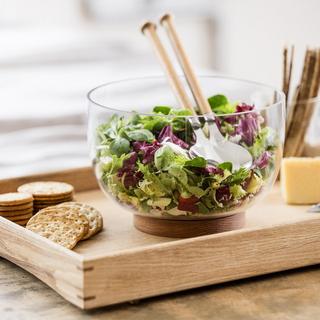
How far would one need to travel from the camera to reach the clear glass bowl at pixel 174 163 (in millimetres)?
1480

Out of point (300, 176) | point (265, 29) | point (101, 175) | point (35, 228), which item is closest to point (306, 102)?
point (300, 176)

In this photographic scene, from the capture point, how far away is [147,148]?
1.50 meters

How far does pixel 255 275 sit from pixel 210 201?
0.15 meters

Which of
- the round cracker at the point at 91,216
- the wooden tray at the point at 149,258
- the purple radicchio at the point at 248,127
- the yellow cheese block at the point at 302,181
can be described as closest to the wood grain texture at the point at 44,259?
the wooden tray at the point at 149,258

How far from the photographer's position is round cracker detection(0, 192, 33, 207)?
1.62 metres

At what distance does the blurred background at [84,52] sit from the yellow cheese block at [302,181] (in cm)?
55

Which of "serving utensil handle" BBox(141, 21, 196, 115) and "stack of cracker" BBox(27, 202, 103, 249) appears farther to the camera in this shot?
"serving utensil handle" BBox(141, 21, 196, 115)

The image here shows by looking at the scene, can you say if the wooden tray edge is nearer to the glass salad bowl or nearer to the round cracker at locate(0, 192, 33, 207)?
the glass salad bowl

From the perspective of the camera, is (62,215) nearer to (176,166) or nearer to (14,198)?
(14,198)

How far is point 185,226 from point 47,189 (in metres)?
0.32

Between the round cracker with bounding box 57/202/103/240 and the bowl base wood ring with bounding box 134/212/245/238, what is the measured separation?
0.08m

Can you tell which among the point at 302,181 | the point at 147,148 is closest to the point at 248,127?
the point at 147,148

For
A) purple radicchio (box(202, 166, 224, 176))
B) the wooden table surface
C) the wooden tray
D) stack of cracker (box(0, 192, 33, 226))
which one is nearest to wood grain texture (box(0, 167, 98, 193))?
stack of cracker (box(0, 192, 33, 226))

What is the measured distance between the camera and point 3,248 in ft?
5.03
